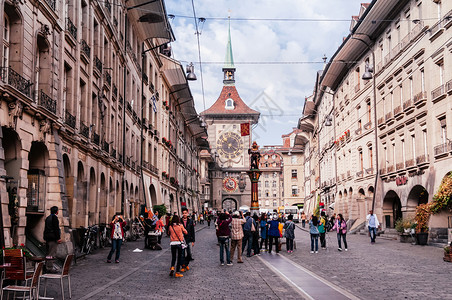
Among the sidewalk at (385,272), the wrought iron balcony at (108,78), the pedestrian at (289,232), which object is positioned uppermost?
the wrought iron balcony at (108,78)

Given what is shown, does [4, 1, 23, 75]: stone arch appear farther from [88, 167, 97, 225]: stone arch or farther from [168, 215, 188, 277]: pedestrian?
[88, 167, 97, 225]: stone arch

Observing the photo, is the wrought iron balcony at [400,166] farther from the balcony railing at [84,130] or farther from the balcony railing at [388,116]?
the balcony railing at [84,130]

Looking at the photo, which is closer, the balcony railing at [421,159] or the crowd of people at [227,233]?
the crowd of people at [227,233]

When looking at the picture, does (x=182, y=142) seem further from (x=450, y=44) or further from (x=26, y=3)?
(x=26, y=3)

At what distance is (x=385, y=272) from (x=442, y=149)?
44.0 feet

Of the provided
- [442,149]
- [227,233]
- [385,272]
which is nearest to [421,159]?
[442,149]

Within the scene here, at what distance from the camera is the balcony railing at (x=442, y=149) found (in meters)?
26.1

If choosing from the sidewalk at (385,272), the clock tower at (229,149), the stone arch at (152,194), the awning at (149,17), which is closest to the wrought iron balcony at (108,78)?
the awning at (149,17)

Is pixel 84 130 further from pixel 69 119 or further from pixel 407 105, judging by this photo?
pixel 407 105

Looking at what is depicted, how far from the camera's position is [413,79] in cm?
3139

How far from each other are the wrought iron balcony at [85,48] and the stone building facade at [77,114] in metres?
0.16

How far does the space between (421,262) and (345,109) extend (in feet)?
106

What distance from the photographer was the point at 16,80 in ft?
48.2

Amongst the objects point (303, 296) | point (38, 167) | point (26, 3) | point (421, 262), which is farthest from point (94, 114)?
point (303, 296)
